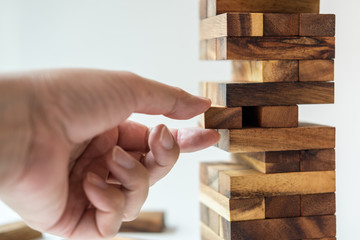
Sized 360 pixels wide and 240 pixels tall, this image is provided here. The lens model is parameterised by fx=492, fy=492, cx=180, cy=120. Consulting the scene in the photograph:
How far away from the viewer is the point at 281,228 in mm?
1214

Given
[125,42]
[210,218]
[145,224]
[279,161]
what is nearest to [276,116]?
[279,161]

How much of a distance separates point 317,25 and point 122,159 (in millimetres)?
599

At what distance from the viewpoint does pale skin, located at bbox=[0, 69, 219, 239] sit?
0.85m

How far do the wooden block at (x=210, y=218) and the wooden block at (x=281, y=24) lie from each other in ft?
1.62

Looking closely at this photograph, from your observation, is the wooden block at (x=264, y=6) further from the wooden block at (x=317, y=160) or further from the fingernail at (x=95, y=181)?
the fingernail at (x=95, y=181)

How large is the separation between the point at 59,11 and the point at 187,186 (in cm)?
94

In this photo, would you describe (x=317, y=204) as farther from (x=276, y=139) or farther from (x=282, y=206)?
(x=276, y=139)

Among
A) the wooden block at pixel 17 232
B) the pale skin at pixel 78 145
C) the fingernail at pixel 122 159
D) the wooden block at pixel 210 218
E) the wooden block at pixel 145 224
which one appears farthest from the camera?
the wooden block at pixel 145 224

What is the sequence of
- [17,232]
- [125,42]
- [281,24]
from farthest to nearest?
[125,42] < [17,232] < [281,24]

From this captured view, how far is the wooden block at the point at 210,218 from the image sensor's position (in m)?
1.30

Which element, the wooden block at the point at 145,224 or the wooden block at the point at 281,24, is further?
the wooden block at the point at 145,224

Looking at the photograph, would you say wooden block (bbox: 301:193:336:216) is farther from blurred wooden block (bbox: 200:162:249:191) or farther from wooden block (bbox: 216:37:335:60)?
wooden block (bbox: 216:37:335:60)

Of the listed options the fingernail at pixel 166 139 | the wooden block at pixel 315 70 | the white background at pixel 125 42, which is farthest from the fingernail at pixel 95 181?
the white background at pixel 125 42
